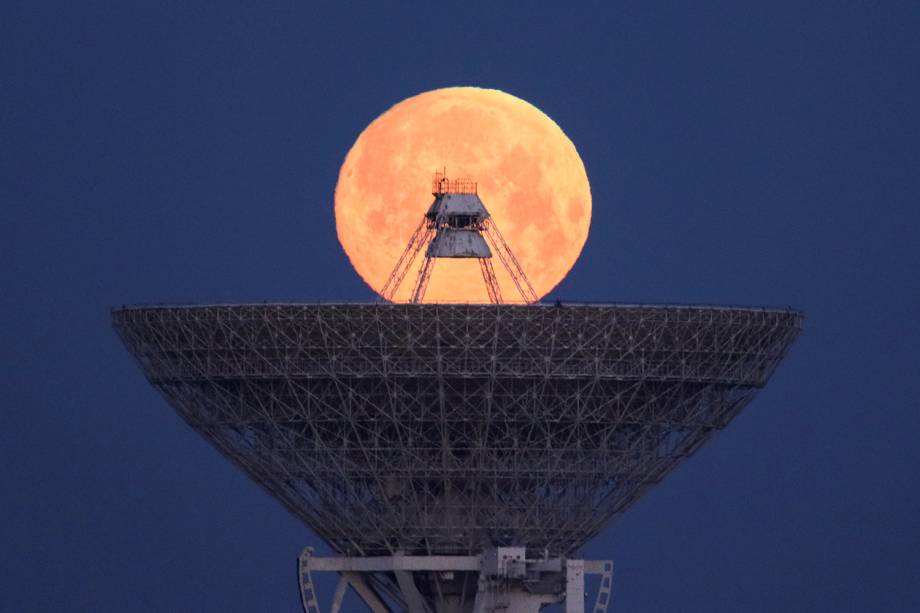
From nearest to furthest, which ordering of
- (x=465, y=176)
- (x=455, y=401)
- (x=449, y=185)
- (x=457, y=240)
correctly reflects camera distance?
(x=455, y=401) < (x=457, y=240) < (x=449, y=185) < (x=465, y=176)

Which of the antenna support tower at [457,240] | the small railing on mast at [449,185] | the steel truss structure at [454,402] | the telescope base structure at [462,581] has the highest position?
the small railing on mast at [449,185]

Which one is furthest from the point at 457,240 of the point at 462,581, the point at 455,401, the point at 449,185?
the point at 462,581

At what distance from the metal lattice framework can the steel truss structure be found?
0.05 metres

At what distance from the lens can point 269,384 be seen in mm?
94812

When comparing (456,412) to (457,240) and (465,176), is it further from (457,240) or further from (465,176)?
(465,176)

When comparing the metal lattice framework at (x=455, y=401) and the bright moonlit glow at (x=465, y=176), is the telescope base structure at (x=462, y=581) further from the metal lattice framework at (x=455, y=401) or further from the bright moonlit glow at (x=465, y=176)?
the bright moonlit glow at (x=465, y=176)

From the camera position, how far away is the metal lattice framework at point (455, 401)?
9238 centimetres

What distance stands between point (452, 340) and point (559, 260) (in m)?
7.61

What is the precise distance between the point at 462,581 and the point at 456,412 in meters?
6.28

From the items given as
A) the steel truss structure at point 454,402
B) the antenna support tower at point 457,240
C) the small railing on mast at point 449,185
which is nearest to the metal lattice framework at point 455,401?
the steel truss structure at point 454,402

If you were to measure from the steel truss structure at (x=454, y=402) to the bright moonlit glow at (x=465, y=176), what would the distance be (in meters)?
4.30

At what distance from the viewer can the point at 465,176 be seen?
3851 inches

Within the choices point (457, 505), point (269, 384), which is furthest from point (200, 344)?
point (457, 505)

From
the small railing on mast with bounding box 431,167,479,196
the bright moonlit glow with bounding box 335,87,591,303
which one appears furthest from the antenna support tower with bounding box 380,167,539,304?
the bright moonlit glow with bounding box 335,87,591,303
